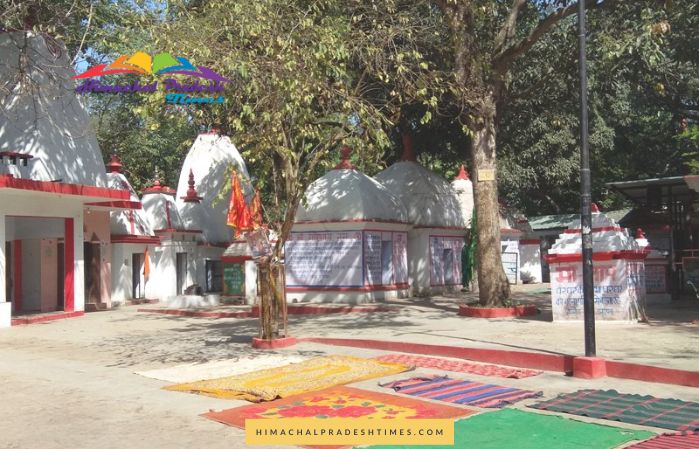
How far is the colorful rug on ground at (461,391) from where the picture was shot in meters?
7.70

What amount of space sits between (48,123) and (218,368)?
39.3ft

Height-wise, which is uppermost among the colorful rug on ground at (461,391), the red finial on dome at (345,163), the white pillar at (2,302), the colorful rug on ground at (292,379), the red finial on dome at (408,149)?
the red finial on dome at (408,149)

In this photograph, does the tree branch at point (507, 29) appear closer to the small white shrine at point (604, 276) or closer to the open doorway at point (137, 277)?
the small white shrine at point (604, 276)

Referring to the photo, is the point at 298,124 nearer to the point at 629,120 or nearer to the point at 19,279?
the point at 19,279

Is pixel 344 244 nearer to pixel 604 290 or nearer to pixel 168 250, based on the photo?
pixel 168 250

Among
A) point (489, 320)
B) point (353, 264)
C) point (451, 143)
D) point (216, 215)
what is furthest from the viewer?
point (216, 215)

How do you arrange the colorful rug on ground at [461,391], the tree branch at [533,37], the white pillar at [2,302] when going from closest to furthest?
the colorful rug on ground at [461,391], the tree branch at [533,37], the white pillar at [2,302]

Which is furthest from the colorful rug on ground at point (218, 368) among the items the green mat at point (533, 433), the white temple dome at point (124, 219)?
the white temple dome at point (124, 219)

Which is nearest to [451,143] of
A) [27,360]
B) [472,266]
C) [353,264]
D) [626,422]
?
[472,266]

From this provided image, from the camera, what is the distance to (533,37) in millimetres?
16672

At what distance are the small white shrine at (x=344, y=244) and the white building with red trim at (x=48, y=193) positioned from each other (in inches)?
230

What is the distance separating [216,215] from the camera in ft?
95.7

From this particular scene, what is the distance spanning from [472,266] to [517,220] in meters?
9.94

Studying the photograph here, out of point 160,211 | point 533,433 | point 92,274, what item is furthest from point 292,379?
point 160,211
